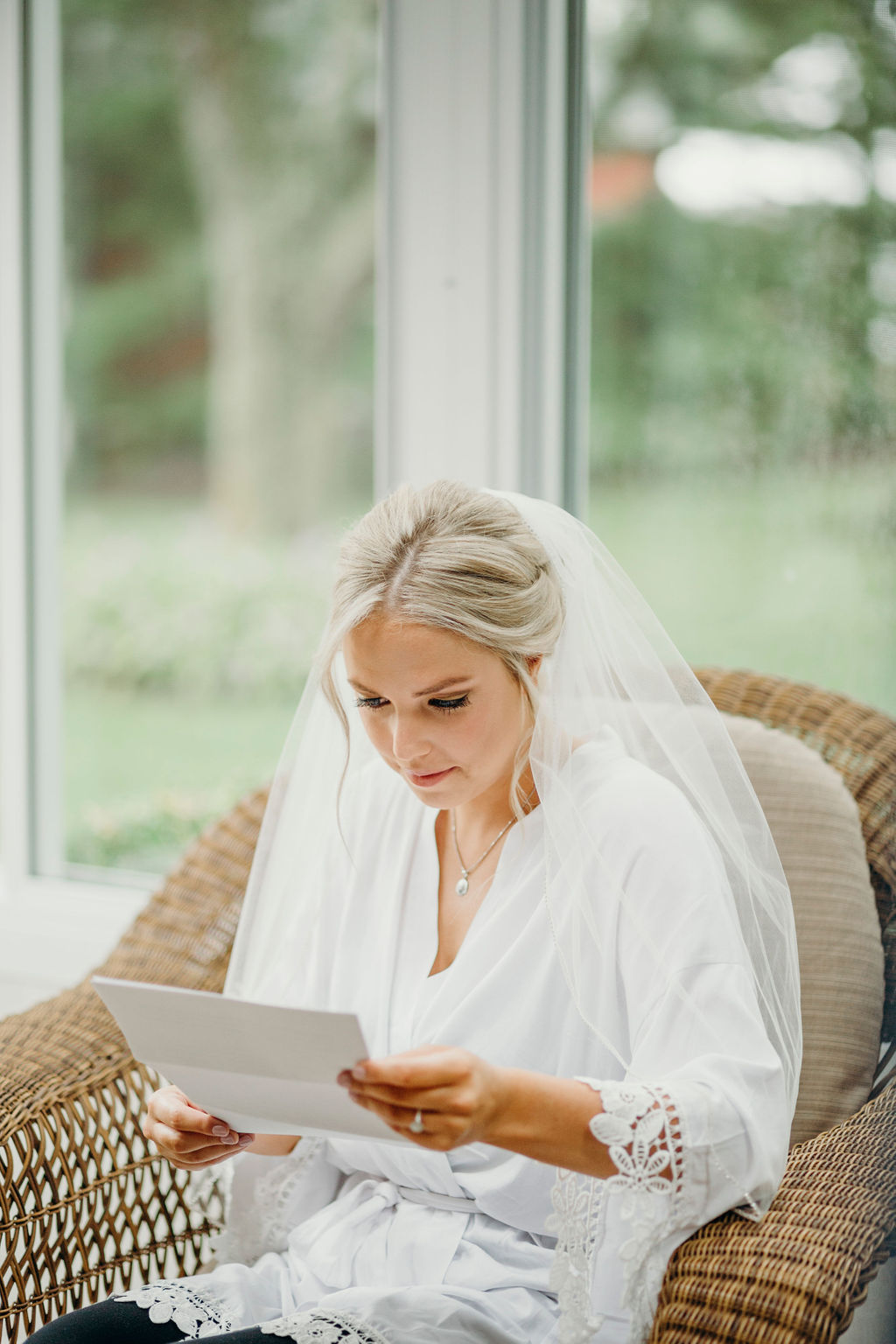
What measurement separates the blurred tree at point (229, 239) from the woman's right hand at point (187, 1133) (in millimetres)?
1521

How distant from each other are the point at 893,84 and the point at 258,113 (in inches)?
55.2

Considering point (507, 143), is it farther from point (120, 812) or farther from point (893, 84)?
point (120, 812)

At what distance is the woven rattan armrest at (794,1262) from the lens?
108 centimetres

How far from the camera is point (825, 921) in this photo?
1618 mm

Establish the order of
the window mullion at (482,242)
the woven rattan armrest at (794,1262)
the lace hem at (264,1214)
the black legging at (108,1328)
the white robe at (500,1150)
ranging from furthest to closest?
the window mullion at (482,242), the lace hem at (264,1214), the black legging at (108,1328), the white robe at (500,1150), the woven rattan armrest at (794,1262)

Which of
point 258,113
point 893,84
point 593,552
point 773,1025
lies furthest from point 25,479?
point 773,1025

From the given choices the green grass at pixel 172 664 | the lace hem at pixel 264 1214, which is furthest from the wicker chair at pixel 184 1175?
the green grass at pixel 172 664

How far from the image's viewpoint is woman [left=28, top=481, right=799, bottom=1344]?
1201 millimetres

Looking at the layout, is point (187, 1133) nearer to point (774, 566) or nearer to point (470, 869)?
point (470, 869)

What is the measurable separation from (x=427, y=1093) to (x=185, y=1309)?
1.76ft

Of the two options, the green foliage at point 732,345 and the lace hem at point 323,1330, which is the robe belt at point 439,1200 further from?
the green foliage at point 732,345

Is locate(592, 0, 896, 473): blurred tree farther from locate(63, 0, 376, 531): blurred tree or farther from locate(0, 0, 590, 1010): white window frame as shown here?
locate(63, 0, 376, 531): blurred tree

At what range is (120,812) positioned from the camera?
2.97 metres

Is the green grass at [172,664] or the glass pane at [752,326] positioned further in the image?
the green grass at [172,664]
